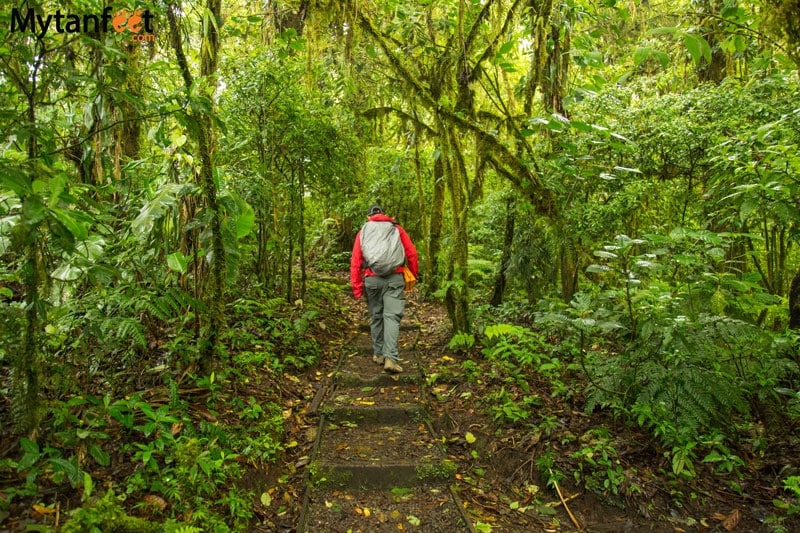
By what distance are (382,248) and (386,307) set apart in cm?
83

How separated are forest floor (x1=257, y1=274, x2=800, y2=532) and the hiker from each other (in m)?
1.70

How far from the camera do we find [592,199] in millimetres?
5984

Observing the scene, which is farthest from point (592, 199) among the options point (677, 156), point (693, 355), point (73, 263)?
point (73, 263)

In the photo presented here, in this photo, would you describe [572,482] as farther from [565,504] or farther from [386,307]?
[386,307]

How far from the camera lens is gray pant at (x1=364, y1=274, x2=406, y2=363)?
6270mm

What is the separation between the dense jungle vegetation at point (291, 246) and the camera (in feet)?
9.62

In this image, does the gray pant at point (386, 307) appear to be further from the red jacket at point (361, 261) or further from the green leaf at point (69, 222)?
the green leaf at point (69, 222)

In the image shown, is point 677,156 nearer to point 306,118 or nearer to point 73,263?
point 306,118

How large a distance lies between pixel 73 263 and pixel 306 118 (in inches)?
189

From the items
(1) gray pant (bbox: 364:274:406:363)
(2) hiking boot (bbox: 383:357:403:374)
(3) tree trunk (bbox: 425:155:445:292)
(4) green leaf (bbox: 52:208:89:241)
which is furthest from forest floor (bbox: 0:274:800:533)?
(3) tree trunk (bbox: 425:155:445:292)

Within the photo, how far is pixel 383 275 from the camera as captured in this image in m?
6.33

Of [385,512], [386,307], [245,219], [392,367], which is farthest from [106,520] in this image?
[386,307]

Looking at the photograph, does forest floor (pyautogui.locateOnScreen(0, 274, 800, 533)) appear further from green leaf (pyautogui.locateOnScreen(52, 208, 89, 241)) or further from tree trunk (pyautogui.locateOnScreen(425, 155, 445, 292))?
tree trunk (pyautogui.locateOnScreen(425, 155, 445, 292))

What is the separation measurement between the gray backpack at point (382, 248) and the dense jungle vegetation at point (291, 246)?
834 mm
